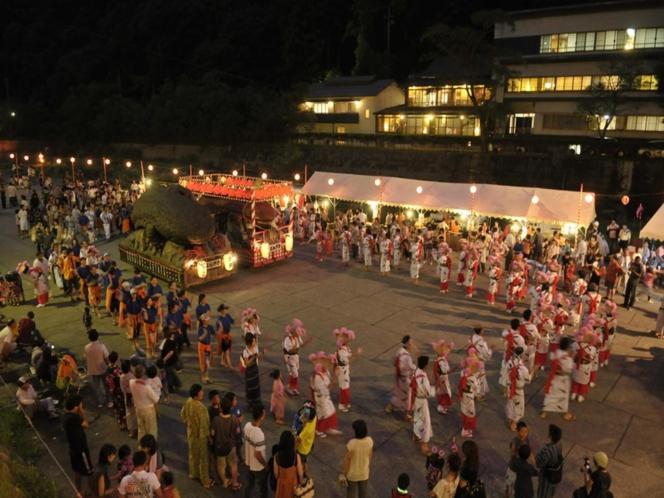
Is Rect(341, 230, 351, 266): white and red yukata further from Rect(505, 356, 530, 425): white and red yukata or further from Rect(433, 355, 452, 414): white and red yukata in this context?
Rect(505, 356, 530, 425): white and red yukata

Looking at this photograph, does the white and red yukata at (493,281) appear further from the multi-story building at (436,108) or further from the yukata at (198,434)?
the multi-story building at (436,108)

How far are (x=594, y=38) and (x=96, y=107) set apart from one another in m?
48.4

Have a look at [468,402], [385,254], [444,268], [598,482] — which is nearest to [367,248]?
[385,254]

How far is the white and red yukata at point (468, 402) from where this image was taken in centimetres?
810

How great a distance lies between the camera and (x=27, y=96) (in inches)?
2766

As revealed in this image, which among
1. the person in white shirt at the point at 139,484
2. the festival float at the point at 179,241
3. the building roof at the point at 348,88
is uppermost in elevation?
the building roof at the point at 348,88

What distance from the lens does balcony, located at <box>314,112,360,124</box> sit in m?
47.0

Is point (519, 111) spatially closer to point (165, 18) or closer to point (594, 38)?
point (594, 38)

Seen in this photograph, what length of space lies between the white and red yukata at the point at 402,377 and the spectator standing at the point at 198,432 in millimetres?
3289

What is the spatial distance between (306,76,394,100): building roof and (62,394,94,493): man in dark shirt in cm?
4248

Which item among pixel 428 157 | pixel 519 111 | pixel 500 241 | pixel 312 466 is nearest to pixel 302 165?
pixel 428 157

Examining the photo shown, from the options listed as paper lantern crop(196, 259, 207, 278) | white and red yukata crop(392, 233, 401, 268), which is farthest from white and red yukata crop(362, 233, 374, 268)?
paper lantern crop(196, 259, 207, 278)

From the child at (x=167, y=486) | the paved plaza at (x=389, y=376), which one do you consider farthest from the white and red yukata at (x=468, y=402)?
the child at (x=167, y=486)

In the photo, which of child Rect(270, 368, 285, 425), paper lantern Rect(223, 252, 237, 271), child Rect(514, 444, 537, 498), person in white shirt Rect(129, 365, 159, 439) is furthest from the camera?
paper lantern Rect(223, 252, 237, 271)
